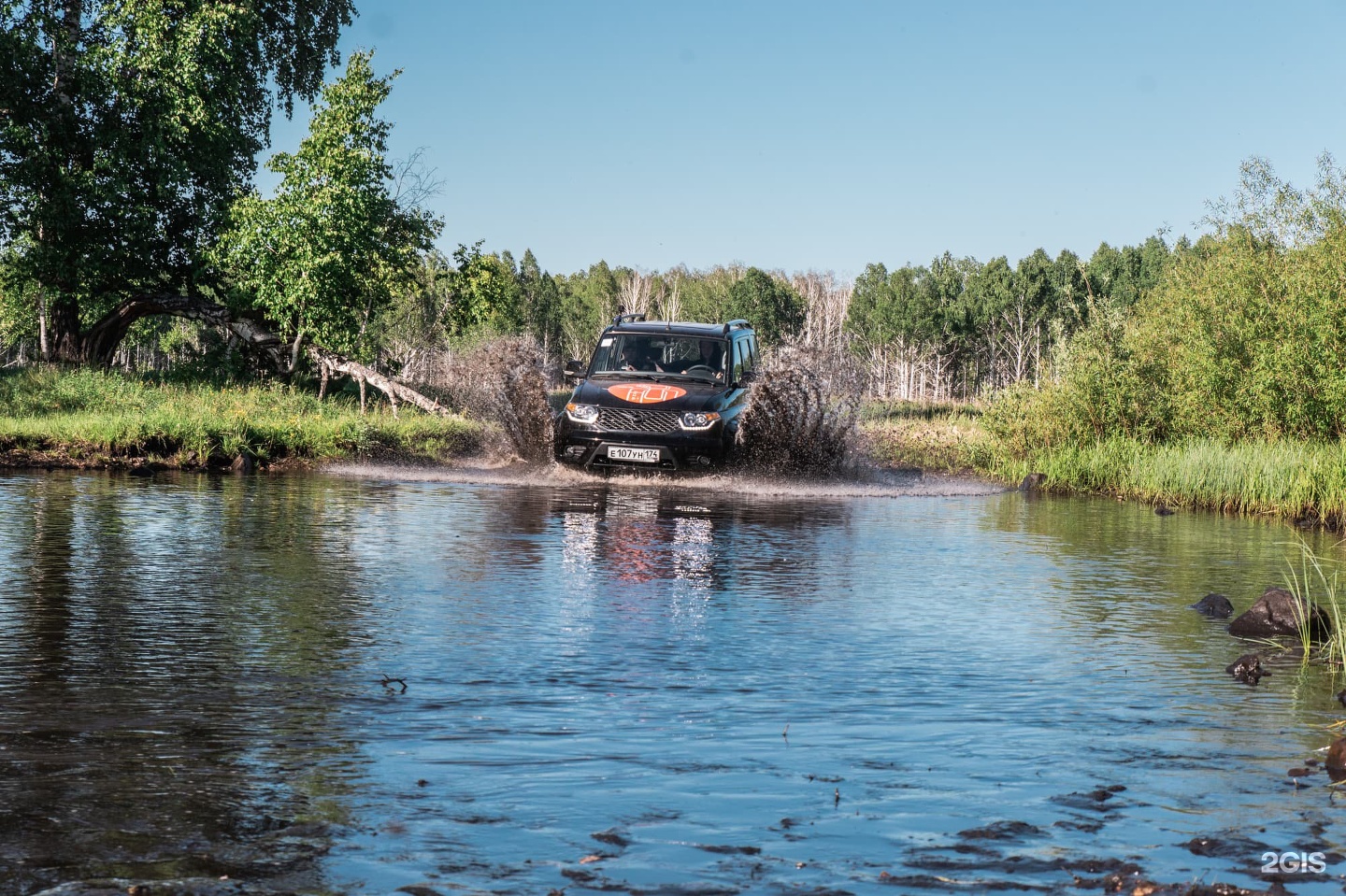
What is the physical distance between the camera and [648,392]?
19.8 meters

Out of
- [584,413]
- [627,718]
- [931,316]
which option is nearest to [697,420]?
[584,413]

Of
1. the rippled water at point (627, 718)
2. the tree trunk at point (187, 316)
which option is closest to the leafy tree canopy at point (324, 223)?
the tree trunk at point (187, 316)

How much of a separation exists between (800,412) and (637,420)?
127 inches

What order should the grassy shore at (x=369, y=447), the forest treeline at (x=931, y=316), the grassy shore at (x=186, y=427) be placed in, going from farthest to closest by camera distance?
the forest treeline at (x=931, y=316)
the grassy shore at (x=186, y=427)
the grassy shore at (x=369, y=447)

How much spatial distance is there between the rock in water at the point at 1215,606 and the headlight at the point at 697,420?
983 centimetres

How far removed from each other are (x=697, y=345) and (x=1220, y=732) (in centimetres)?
1488

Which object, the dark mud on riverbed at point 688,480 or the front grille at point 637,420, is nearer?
the front grille at point 637,420

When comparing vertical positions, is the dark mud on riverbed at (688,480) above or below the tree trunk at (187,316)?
below

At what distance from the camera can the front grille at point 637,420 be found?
19.6 meters

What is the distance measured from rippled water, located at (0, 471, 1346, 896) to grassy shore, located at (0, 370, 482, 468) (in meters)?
9.45

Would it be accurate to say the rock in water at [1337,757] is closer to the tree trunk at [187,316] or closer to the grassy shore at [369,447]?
the grassy shore at [369,447]

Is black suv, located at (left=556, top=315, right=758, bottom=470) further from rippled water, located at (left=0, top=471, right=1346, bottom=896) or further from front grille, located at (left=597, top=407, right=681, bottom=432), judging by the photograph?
rippled water, located at (left=0, top=471, right=1346, bottom=896)

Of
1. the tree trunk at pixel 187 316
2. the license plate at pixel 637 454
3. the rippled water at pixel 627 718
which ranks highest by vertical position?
the tree trunk at pixel 187 316

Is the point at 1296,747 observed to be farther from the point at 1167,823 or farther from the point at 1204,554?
the point at 1204,554
